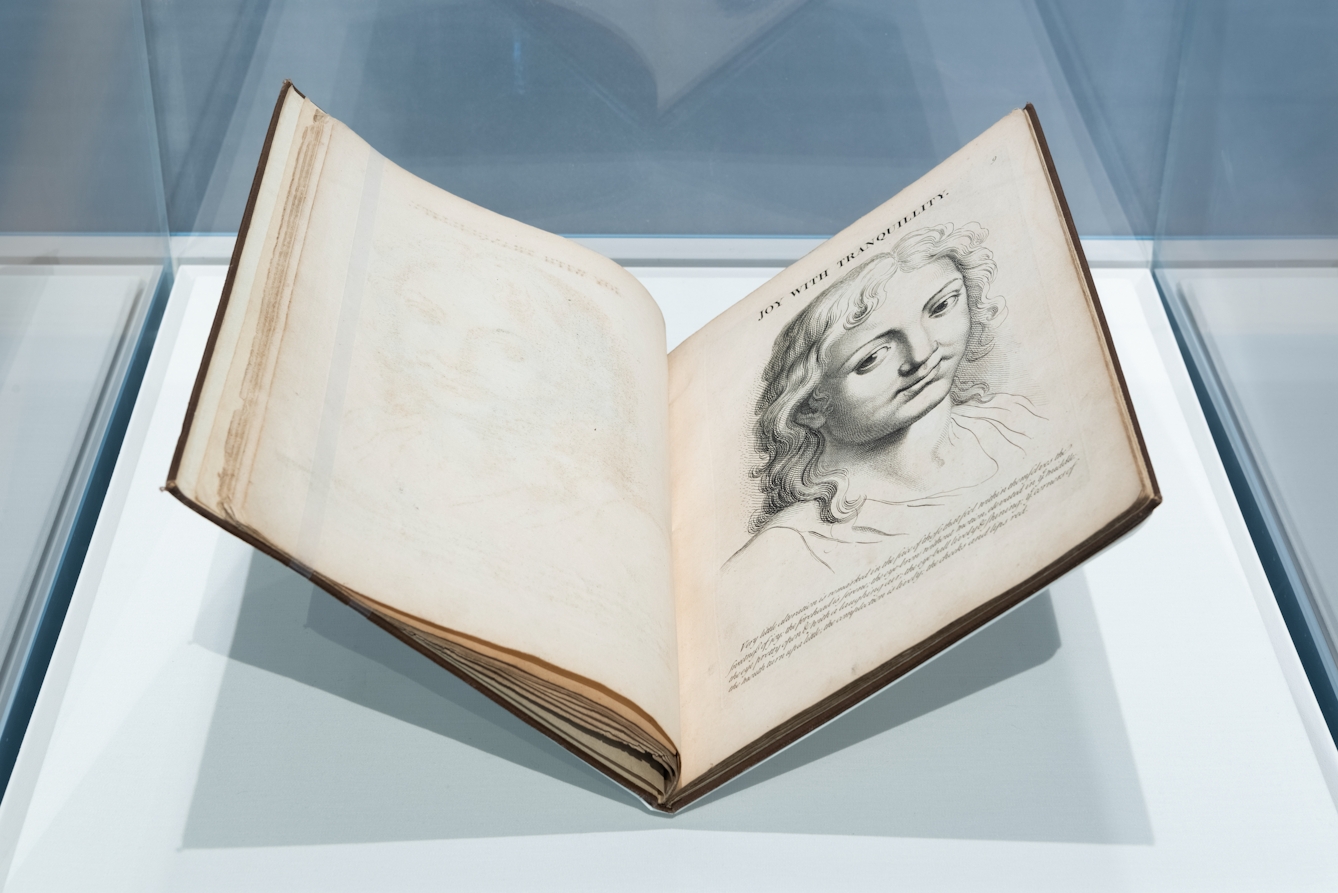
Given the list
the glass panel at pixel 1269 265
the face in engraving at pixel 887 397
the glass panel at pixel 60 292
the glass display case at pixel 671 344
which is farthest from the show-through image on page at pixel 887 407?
the glass panel at pixel 60 292

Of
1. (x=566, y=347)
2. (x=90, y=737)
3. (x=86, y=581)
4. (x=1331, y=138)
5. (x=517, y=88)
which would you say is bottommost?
(x=90, y=737)

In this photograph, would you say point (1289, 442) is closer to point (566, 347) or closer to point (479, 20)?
point (566, 347)

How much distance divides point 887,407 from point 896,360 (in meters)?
0.04

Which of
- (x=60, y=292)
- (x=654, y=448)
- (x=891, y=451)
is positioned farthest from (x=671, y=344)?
(x=60, y=292)

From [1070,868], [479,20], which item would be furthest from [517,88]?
[1070,868]

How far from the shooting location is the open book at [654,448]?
623 millimetres

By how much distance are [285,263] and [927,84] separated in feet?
2.67

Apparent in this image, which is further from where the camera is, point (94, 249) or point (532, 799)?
point (94, 249)

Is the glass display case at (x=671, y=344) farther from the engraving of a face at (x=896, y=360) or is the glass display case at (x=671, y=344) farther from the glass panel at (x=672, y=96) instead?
the engraving of a face at (x=896, y=360)

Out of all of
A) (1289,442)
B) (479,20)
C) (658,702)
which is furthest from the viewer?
(479,20)

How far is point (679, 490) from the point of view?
2.77ft

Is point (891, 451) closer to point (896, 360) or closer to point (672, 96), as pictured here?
point (896, 360)

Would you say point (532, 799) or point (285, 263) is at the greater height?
point (285, 263)

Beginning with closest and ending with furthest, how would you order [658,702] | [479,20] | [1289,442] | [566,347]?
[658,702] → [566,347] → [1289,442] → [479,20]
